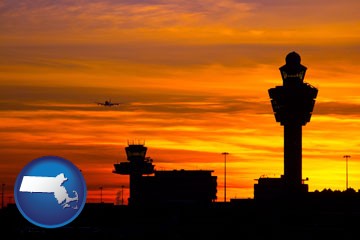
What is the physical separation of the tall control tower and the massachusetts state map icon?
136 metres

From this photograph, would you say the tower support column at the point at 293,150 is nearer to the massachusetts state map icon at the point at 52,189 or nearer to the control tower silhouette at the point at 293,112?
the control tower silhouette at the point at 293,112

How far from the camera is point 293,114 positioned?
159 m

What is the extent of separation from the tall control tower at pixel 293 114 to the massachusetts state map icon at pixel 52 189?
13638cm

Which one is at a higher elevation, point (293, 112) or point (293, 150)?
point (293, 112)

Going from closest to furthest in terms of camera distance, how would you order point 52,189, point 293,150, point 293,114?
point 52,189 < point 293,150 < point 293,114

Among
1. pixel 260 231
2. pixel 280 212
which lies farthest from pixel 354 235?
pixel 280 212

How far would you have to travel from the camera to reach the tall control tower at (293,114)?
6102 inches

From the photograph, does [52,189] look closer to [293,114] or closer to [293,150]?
[293,150]

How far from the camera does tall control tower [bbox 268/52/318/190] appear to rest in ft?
509

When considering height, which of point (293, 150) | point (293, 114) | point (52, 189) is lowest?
point (52, 189)

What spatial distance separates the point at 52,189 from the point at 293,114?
141 meters

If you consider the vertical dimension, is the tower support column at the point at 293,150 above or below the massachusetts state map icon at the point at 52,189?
above

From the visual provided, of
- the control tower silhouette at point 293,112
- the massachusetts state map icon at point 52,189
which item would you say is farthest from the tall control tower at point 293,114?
Answer: the massachusetts state map icon at point 52,189

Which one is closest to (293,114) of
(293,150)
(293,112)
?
(293,112)
